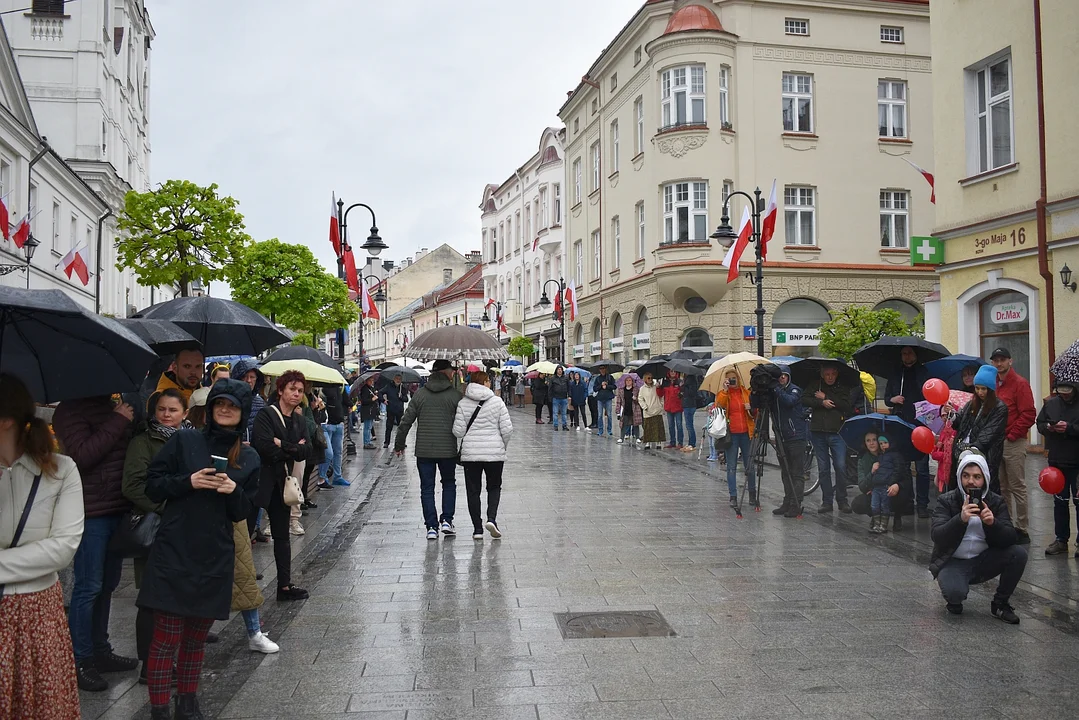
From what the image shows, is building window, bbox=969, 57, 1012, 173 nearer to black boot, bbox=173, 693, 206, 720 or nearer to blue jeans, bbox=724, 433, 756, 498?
blue jeans, bbox=724, 433, 756, 498

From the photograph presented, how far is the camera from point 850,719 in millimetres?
4562

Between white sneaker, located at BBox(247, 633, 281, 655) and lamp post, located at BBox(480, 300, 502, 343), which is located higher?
lamp post, located at BBox(480, 300, 502, 343)

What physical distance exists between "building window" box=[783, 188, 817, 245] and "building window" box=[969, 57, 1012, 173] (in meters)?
15.4

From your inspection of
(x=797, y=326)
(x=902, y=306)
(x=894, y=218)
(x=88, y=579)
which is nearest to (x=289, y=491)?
(x=88, y=579)

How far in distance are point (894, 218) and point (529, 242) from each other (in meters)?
24.2

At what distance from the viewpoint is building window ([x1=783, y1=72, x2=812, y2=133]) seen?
3344 centimetres

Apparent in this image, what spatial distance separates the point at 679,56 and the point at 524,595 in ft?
92.5

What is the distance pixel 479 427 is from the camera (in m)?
9.82

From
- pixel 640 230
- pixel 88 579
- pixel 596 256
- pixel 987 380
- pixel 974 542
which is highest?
pixel 640 230

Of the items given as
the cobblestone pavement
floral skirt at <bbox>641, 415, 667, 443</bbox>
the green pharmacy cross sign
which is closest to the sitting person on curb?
the cobblestone pavement

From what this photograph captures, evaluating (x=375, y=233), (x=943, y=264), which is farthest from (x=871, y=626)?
(x=375, y=233)

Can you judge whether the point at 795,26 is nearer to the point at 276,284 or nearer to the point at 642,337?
the point at 642,337

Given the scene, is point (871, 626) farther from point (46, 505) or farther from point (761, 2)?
point (761, 2)

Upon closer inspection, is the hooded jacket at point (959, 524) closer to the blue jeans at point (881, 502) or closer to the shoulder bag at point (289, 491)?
the blue jeans at point (881, 502)
